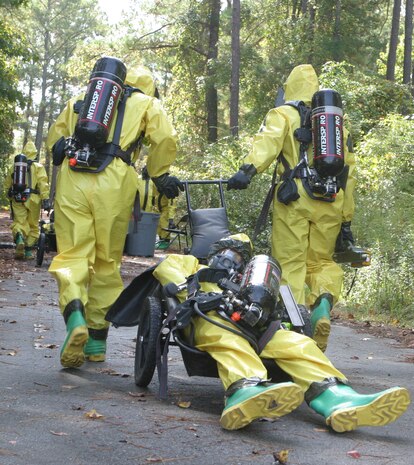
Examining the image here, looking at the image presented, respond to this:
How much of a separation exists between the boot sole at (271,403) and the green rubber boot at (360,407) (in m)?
0.32

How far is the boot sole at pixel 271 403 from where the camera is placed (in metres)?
4.29

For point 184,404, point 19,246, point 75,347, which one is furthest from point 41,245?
point 184,404

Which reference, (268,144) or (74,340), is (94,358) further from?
(268,144)

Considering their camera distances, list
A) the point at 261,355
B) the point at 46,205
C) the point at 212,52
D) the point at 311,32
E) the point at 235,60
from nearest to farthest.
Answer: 1. the point at 261,355
2. the point at 46,205
3. the point at 235,60
4. the point at 311,32
5. the point at 212,52

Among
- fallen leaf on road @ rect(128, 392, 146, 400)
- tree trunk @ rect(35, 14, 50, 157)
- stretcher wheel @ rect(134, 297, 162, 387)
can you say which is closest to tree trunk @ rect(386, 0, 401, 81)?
stretcher wheel @ rect(134, 297, 162, 387)

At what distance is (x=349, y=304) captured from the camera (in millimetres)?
11688

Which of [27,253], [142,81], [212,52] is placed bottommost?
[27,253]

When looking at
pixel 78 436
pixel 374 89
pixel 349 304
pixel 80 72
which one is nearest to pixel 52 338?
pixel 78 436

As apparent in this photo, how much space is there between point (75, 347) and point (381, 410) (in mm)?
2345

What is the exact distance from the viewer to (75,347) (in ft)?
19.6

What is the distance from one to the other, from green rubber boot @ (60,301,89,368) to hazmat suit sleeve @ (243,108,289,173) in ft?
6.44

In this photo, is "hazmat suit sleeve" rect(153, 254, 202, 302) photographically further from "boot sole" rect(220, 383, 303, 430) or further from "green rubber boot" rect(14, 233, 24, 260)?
"green rubber boot" rect(14, 233, 24, 260)

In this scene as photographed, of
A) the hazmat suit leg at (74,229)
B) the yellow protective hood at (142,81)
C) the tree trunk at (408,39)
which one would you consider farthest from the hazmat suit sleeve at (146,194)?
the tree trunk at (408,39)

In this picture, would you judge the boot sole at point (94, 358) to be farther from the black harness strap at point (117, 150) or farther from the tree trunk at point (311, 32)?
the tree trunk at point (311, 32)
